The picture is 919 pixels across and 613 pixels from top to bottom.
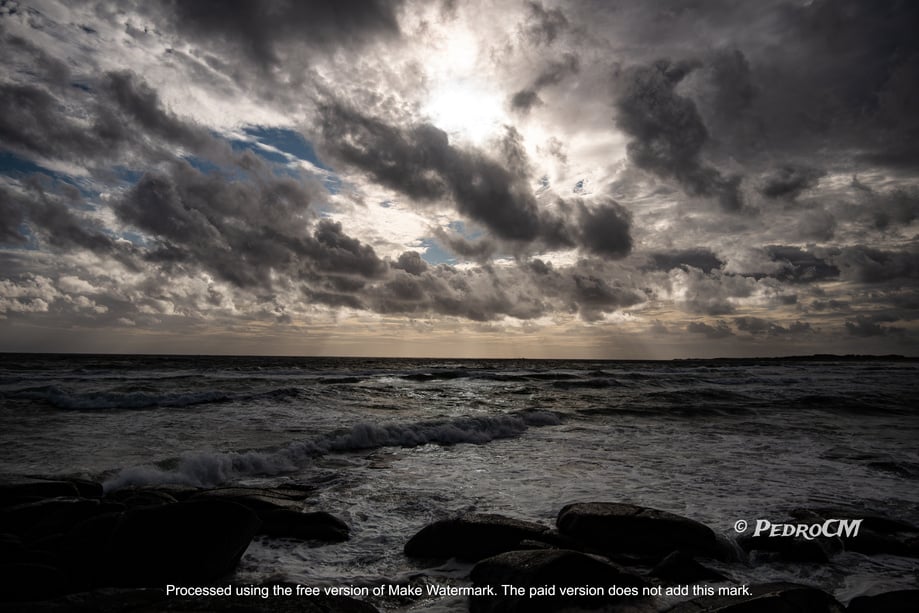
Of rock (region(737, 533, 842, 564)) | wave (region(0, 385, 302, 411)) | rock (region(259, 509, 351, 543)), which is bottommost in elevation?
wave (region(0, 385, 302, 411))

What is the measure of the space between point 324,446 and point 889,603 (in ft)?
33.8

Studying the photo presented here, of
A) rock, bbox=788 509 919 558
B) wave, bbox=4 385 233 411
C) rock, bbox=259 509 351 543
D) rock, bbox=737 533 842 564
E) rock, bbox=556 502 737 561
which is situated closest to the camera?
rock, bbox=737 533 842 564

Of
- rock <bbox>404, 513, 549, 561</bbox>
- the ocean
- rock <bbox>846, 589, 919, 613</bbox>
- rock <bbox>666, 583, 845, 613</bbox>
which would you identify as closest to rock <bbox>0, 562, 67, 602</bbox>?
the ocean

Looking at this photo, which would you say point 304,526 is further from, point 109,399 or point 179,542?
point 109,399

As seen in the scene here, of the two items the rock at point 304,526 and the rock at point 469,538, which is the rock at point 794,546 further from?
the rock at point 304,526

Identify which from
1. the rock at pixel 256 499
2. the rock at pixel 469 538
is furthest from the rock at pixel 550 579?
the rock at pixel 256 499

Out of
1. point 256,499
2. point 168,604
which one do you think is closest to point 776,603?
point 168,604

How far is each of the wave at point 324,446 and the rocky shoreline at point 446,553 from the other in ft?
6.62

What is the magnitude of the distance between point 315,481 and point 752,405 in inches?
809

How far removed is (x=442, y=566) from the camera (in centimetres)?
491

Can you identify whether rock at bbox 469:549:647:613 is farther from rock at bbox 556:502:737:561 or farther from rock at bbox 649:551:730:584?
rock at bbox 556:502:737:561

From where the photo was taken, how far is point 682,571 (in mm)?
4578

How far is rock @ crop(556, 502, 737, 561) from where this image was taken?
5168mm

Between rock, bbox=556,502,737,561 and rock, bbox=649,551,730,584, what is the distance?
0.44m
